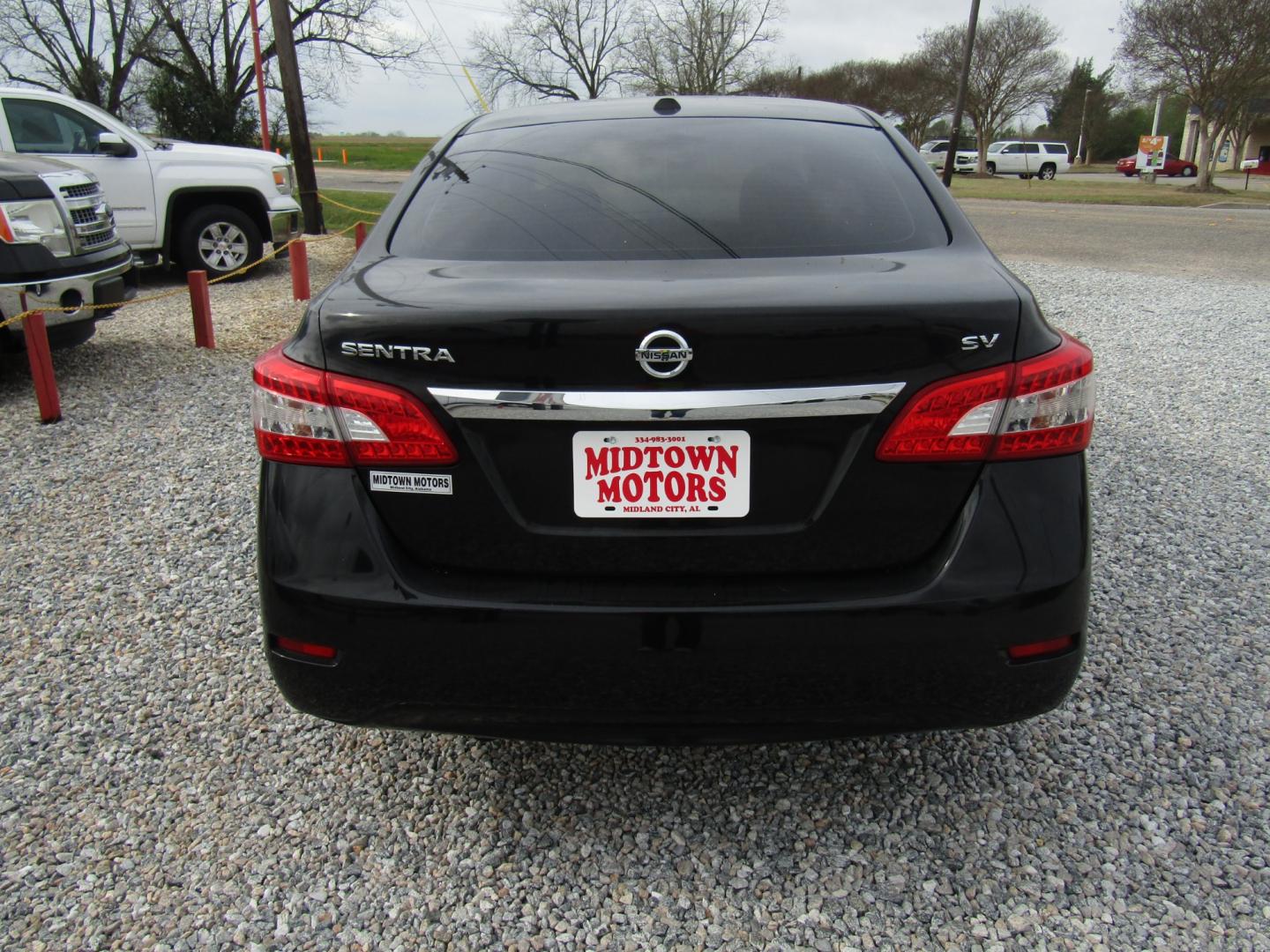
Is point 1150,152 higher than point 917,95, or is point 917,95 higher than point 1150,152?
point 917,95

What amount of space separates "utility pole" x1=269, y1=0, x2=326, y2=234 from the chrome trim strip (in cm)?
1411

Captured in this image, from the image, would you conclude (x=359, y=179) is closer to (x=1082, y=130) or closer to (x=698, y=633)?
(x=698, y=633)

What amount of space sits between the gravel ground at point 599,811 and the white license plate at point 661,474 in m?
0.86

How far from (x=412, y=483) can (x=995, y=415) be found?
1.10m

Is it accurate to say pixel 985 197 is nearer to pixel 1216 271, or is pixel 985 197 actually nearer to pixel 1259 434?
pixel 1216 271

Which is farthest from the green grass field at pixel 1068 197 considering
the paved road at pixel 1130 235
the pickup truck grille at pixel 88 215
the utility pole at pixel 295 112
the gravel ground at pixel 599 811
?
the gravel ground at pixel 599 811

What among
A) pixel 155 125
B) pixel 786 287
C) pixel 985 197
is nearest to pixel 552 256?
pixel 786 287

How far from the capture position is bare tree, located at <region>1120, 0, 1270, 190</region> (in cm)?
2938

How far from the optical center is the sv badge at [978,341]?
5.86 ft

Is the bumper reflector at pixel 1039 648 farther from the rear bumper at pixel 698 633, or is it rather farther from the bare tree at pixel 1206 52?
the bare tree at pixel 1206 52

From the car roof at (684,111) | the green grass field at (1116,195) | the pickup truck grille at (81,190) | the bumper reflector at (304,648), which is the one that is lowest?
the green grass field at (1116,195)

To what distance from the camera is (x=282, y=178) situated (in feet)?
35.7

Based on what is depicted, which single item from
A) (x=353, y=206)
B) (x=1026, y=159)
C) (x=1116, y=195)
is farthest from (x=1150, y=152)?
(x=353, y=206)

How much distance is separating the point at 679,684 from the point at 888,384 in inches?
26.9
